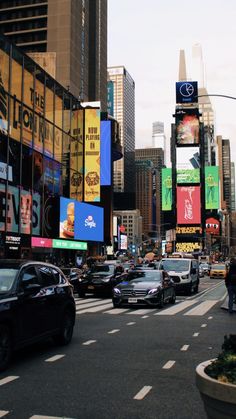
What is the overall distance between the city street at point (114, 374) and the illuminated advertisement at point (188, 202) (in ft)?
485

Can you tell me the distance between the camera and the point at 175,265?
2866 cm

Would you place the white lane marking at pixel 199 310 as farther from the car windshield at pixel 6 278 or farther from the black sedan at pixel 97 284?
the car windshield at pixel 6 278

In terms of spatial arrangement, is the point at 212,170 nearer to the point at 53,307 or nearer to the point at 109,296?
the point at 109,296

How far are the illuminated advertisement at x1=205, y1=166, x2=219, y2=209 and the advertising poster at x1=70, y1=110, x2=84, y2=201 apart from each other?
114155 mm

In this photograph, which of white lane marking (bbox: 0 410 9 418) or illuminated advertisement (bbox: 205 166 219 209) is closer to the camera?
white lane marking (bbox: 0 410 9 418)

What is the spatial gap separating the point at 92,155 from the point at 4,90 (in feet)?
67.1

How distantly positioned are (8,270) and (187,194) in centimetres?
15351

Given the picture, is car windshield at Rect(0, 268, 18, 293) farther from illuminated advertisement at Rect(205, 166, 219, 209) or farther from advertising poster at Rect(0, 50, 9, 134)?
illuminated advertisement at Rect(205, 166, 219, 209)

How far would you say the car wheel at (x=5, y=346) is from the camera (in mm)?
7621

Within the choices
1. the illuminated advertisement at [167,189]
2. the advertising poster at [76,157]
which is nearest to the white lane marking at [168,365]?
the advertising poster at [76,157]

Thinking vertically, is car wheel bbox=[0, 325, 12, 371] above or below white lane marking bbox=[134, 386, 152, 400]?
above

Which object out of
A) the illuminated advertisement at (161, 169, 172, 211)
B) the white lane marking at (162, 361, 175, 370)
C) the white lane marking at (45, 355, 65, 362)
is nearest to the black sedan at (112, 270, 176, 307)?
the white lane marking at (45, 355, 65, 362)

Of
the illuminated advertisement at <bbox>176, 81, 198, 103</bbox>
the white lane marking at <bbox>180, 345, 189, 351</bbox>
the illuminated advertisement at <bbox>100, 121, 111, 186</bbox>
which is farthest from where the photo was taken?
the illuminated advertisement at <bbox>176, 81, 198, 103</bbox>

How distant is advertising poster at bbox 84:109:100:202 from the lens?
5719 centimetres
